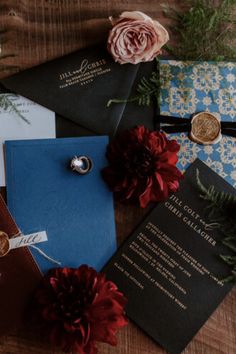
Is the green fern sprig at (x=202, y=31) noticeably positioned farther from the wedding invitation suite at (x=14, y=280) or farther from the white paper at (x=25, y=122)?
the wedding invitation suite at (x=14, y=280)

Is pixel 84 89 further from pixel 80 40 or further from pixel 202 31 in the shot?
pixel 202 31

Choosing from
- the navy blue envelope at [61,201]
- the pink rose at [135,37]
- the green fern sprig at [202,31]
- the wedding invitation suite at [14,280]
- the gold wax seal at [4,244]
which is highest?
the green fern sprig at [202,31]

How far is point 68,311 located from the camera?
636 mm

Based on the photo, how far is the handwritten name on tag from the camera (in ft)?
2.35

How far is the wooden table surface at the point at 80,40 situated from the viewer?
2.42 ft

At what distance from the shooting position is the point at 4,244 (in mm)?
711

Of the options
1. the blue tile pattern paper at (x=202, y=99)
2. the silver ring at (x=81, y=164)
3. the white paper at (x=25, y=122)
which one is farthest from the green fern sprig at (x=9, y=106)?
the blue tile pattern paper at (x=202, y=99)

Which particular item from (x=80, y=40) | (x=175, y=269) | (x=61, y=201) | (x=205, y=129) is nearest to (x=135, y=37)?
(x=80, y=40)

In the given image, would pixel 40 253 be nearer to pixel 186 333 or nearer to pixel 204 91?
pixel 186 333

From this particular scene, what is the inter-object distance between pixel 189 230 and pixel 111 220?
5.9 inches

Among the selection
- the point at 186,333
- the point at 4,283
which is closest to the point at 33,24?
the point at 4,283

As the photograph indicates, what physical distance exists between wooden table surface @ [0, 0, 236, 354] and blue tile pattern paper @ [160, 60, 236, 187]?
0.12 metres

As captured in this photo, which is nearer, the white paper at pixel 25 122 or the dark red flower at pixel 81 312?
the dark red flower at pixel 81 312

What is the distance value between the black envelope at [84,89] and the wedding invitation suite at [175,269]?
186 mm
